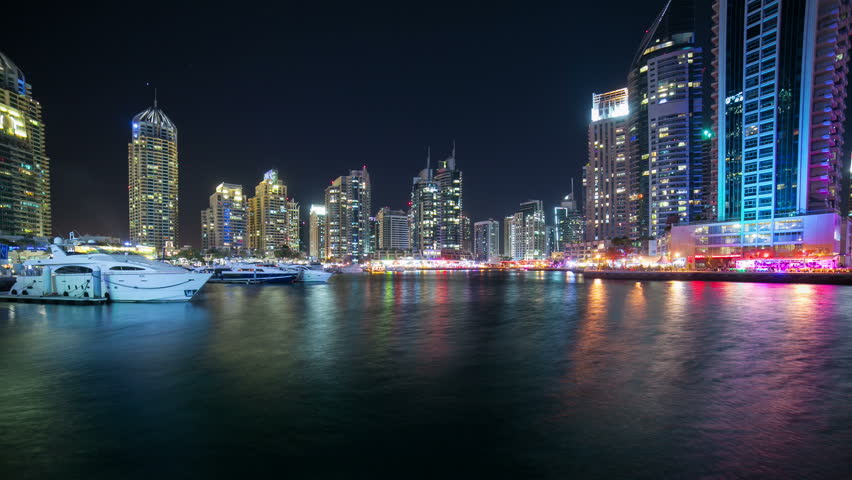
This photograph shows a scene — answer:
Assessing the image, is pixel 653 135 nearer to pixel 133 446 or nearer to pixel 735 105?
pixel 735 105

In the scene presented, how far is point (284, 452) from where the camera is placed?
828cm

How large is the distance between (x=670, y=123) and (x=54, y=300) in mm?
188527

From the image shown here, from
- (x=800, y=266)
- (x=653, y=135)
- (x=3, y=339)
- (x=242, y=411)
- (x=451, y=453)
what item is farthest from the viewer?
(x=653, y=135)

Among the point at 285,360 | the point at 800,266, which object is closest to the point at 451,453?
the point at 285,360

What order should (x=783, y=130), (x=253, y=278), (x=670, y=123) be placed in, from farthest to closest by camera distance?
(x=670, y=123), (x=783, y=130), (x=253, y=278)

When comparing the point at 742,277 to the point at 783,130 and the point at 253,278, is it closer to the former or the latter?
the point at 783,130

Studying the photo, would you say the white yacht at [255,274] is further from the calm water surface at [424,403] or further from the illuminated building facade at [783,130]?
the illuminated building facade at [783,130]

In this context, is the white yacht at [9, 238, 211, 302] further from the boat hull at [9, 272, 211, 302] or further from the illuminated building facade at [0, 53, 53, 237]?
the illuminated building facade at [0, 53, 53, 237]

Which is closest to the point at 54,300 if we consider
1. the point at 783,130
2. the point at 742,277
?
the point at 742,277

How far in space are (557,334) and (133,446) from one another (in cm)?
1993

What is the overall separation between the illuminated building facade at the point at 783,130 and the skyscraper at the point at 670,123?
152 ft

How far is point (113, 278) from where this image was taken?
35.8 metres

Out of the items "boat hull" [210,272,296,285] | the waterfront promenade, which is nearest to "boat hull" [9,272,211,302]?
"boat hull" [210,272,296,285]

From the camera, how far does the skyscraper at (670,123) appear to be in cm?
16062
